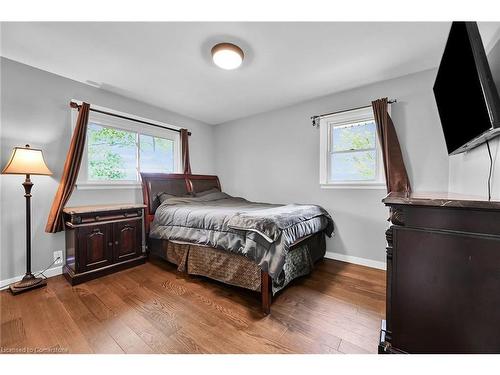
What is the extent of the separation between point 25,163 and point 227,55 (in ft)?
7.26

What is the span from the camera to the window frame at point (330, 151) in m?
2.63

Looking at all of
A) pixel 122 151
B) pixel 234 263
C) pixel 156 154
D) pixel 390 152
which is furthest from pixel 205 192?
pixel 390 152

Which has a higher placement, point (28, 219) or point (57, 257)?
point (28, 219)

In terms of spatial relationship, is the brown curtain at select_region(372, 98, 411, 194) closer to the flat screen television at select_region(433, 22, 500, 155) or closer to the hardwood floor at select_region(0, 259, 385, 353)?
the flat screen television at select_region(433, 22, 500, 155)

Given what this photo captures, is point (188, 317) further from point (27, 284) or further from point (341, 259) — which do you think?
point (341, 259)

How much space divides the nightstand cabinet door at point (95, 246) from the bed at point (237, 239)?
0.51 m

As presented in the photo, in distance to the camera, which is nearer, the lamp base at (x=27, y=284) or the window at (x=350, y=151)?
the lamp base at (x=27, y=284)

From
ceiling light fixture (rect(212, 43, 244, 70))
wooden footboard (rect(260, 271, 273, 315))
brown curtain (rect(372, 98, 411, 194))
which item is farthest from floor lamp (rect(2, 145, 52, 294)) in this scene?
brown curtain (rect(372, 98, 411, 194))

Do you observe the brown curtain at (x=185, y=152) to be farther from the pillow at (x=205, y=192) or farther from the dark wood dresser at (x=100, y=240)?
the dark wood dresser at (x=100, y=240)

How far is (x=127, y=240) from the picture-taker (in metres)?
2.59

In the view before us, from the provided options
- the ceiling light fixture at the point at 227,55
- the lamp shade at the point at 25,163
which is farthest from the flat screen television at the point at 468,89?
the lamp shade at the point at 25,163

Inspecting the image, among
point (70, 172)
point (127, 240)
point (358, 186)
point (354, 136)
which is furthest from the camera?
point (354, 136)
